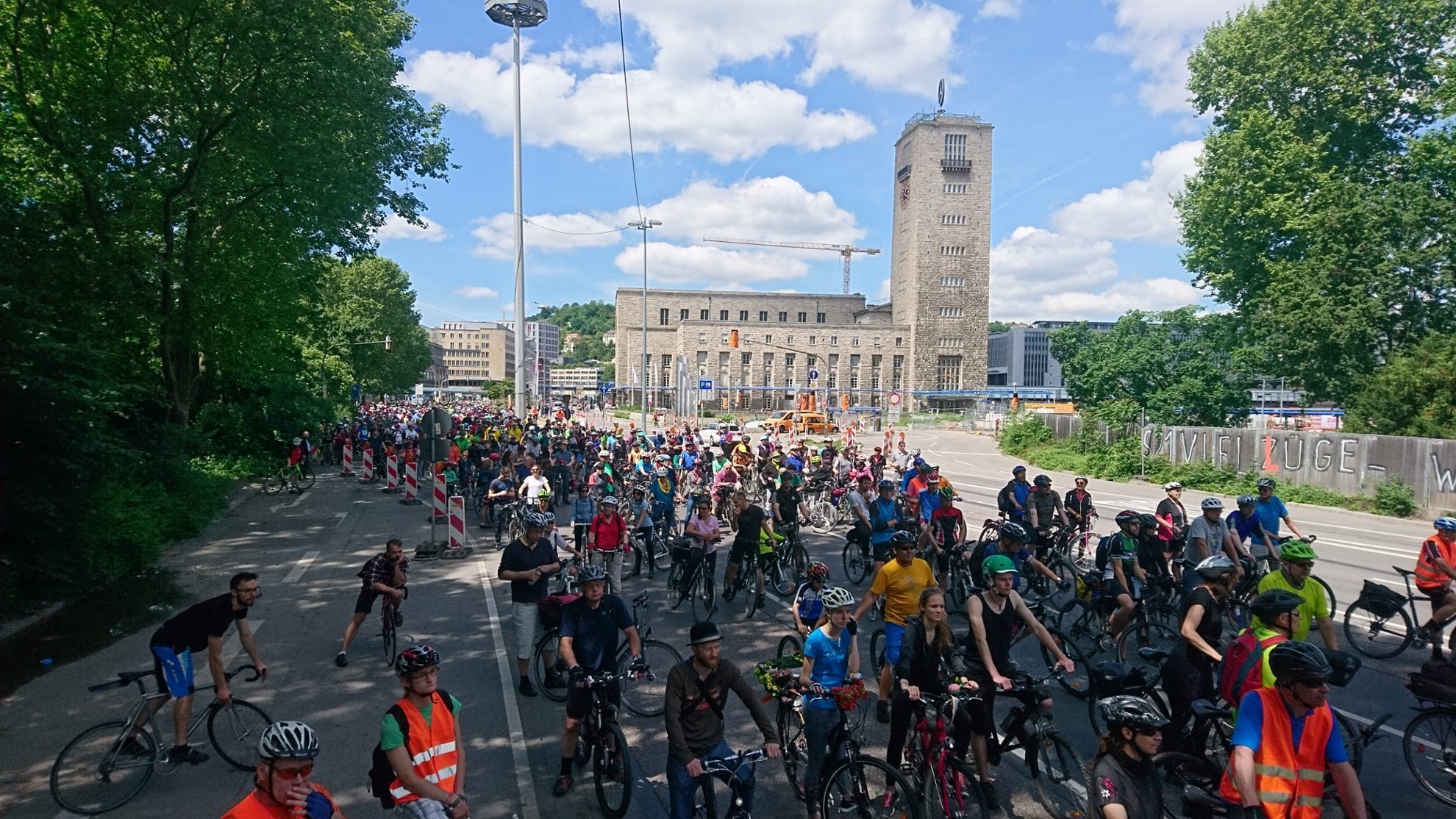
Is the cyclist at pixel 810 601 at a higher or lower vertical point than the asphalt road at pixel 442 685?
higher

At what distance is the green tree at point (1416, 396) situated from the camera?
2409cm

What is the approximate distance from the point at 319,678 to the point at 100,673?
2566 mm

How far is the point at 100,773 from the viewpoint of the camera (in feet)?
19.8

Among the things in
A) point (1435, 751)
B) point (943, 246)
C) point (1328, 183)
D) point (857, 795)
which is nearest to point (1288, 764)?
point (857, 795)

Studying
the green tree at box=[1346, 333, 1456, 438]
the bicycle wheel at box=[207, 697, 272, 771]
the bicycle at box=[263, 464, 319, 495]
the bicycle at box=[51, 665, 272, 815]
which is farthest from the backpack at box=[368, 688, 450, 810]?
the green tree at box=[1346, 333, 1456, 438]

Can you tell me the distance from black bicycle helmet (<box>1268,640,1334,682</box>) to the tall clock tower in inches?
4161

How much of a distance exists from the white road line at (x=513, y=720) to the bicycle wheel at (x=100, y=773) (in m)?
2.68

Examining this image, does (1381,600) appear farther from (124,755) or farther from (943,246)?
(943,246)

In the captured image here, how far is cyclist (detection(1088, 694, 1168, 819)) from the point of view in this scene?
3.77 m

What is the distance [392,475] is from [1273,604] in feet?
81.1

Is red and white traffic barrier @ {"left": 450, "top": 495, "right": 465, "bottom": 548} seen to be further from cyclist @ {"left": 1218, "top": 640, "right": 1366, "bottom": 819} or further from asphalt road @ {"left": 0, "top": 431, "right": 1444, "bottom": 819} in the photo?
cyclist @ {"left": 1218, "top": 640, "right": 1366, "bottom": 819}

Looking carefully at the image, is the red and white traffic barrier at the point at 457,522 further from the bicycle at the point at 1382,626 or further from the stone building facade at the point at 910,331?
the stone building facade at the point at 910,331

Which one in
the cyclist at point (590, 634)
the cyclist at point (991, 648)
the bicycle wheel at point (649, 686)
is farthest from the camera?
the bicycle wheel at point (649, 686)

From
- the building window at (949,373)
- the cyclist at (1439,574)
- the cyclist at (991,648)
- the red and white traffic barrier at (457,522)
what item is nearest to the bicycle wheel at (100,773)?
the cyclist at (991,648)
